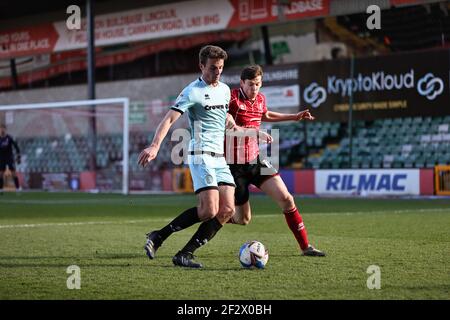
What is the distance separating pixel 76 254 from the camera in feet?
25.5

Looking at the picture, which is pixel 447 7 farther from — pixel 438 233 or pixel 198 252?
pixel 198 252

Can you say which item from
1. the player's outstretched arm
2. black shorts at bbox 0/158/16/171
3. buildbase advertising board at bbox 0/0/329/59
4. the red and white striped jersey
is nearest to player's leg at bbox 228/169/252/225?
the red and white striped jersey

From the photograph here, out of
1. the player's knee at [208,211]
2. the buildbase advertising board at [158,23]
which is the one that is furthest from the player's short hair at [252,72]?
the buildbase advertising board at [158,23]

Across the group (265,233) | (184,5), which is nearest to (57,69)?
(184,5)

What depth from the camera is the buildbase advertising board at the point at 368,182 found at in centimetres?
1924

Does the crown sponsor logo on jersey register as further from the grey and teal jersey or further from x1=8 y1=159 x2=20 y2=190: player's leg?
x1=8 y1=159 x2=20 y2=190: player's leg

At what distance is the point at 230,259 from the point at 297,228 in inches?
30.9

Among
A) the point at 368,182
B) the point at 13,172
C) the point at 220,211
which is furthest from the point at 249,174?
the point at 13,172

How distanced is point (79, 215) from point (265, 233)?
459 centimetres

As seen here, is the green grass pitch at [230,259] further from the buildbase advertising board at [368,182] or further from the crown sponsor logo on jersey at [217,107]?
the buildbase advertising board at [368,182]

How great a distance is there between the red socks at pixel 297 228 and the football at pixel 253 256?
37.8 inches

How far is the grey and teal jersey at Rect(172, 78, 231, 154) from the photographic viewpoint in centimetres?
691

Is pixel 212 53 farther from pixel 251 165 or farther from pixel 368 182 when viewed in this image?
pixel 368 182

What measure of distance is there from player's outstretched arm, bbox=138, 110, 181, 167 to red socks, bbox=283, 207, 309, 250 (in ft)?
5.65
